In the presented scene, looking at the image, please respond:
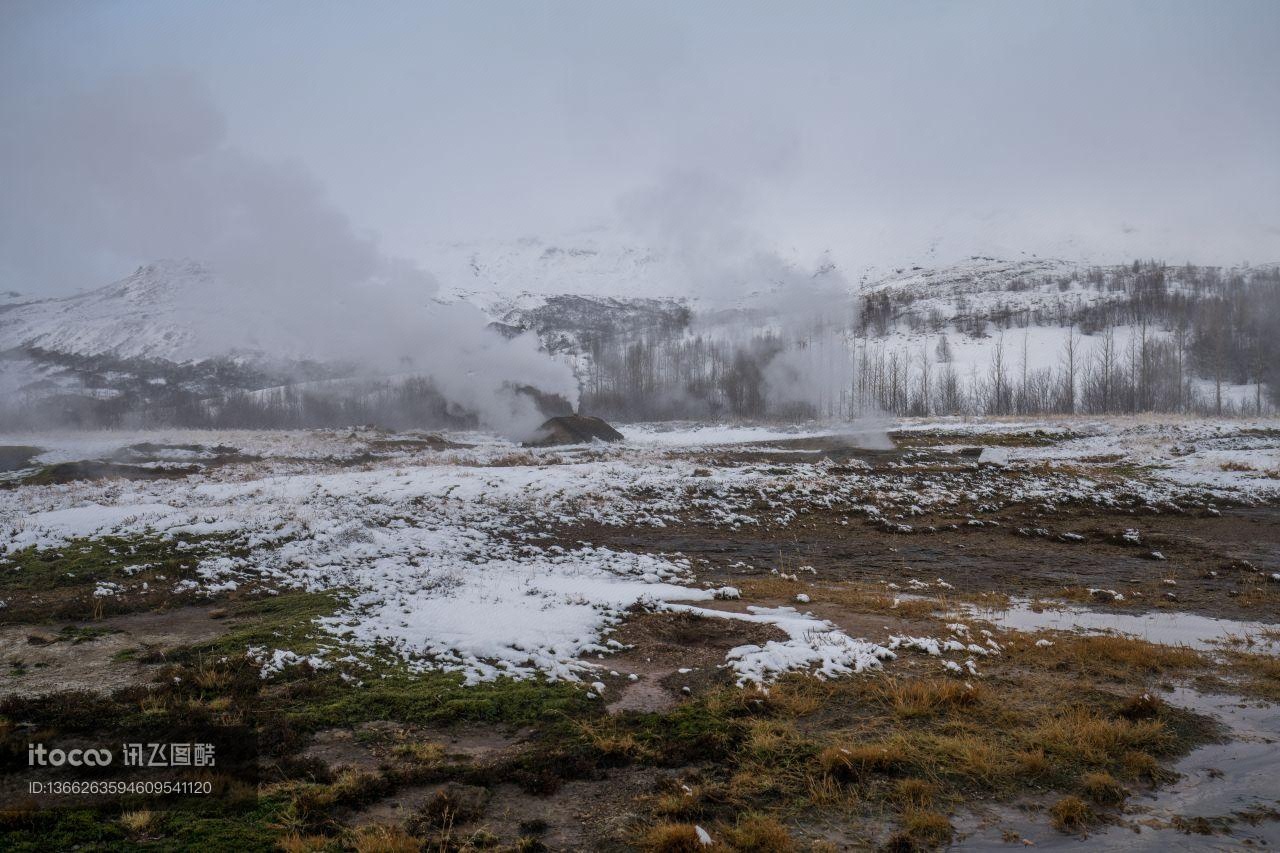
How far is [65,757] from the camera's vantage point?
206 inches

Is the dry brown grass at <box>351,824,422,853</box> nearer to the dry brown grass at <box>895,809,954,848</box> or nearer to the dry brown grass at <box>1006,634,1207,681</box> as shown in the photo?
the dry brown grass at <box>895,809,954,848</box>

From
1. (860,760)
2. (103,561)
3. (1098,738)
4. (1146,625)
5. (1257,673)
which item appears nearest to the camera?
(860,760)

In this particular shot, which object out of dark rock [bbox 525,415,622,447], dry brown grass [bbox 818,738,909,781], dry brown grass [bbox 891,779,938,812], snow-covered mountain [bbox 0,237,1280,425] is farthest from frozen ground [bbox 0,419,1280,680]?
snow-covered mountain [bbox 0,237,1280,425]

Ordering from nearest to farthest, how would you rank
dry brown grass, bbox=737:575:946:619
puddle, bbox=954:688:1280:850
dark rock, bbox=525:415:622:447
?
puddle, bbox=954:688:1280:850 → dry brown grass, bbox=737:575:946:619 → dark rock, bbox=525:415:622:447

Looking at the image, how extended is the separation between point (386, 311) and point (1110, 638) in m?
56.0

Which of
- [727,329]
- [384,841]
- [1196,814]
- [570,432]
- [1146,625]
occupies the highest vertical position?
[727,329]

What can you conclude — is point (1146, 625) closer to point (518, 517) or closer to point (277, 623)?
point (277, 623)

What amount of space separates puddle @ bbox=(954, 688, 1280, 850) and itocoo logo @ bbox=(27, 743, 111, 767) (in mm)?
6738

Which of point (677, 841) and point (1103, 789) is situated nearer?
point (677, 841)

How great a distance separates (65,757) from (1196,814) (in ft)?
29.4

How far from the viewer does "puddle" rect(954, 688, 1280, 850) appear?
4344mm

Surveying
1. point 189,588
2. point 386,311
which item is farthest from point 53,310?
point 189,588

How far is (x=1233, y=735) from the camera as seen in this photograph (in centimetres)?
589

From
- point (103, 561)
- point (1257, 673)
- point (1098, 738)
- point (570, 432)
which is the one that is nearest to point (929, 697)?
point (1098, 738)
